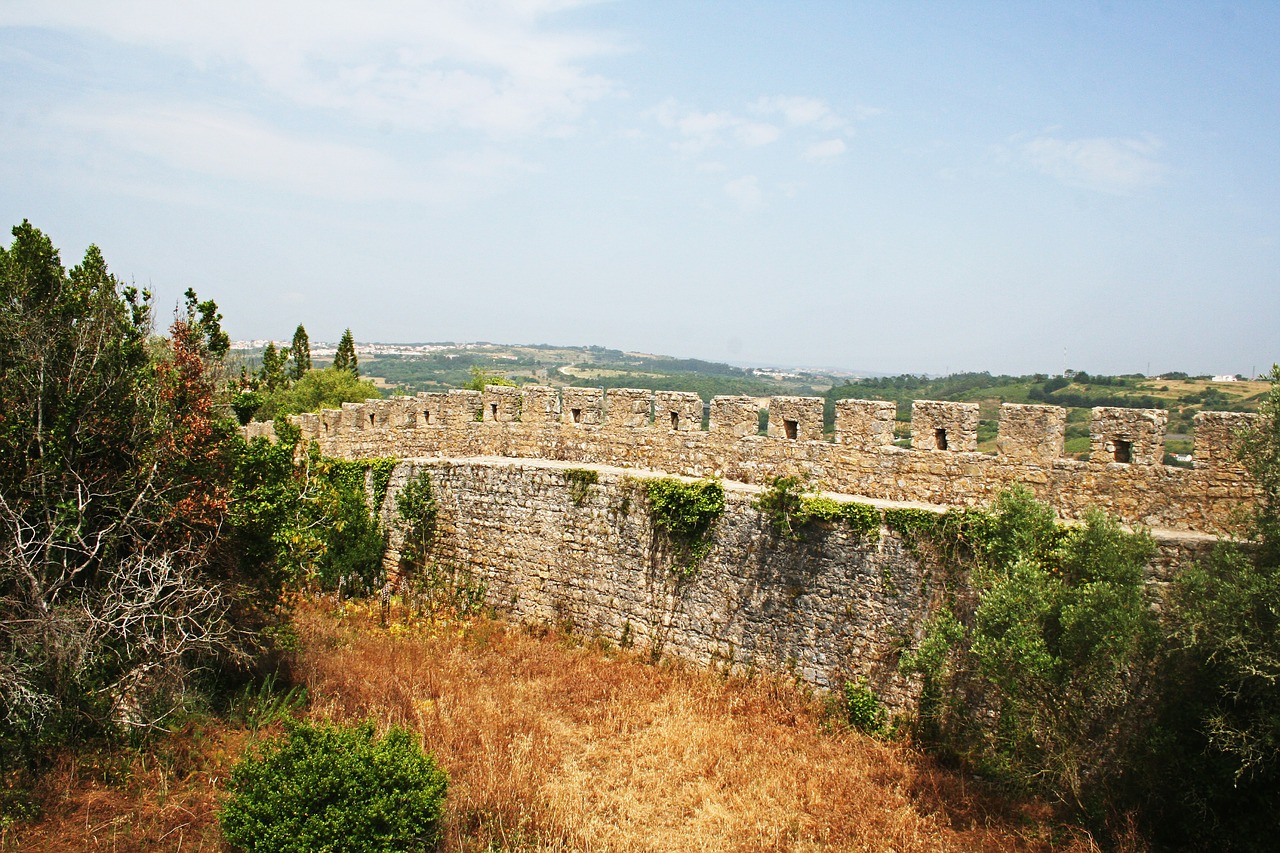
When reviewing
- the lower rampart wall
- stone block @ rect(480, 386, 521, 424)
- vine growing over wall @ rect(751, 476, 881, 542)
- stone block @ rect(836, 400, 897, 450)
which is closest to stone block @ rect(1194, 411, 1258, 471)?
the lower rampart wall

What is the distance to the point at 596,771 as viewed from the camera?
8477mm

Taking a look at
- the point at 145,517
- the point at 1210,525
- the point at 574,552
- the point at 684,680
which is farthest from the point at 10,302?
the point at 1210,525

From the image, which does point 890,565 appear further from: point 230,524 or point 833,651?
point 230,524

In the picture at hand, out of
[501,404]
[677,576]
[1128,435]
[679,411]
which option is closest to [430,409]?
[501,404]

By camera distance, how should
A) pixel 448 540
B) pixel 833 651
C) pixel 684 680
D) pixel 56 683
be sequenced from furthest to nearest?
1. pixel 448 540
2. pixel 684 680
3. pixel 833 651
4. pixel 56 683

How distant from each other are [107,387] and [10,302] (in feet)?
4.10

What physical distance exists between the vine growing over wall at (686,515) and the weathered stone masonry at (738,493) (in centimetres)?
18

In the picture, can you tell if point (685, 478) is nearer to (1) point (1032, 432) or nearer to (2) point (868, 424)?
(2) point (868, 424)

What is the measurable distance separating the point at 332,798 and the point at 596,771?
2.86 m

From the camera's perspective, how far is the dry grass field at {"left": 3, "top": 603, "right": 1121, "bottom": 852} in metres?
7.21

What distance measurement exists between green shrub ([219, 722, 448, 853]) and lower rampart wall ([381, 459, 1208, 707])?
14.6ft

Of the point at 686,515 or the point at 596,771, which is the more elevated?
the point at 686,515

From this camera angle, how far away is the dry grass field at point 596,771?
7215mm

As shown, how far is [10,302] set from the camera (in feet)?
26.3
